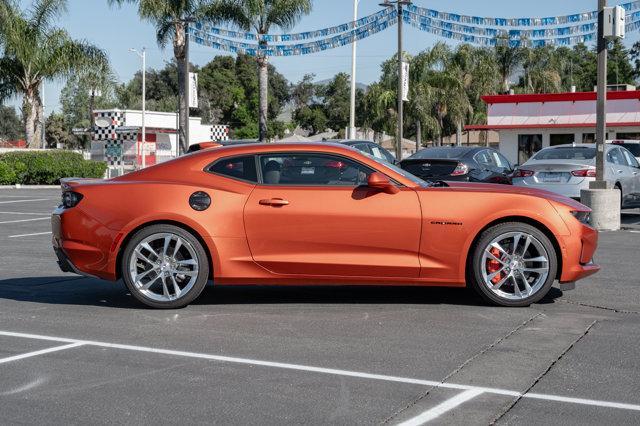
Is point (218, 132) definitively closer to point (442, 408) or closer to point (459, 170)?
point (459, 170)

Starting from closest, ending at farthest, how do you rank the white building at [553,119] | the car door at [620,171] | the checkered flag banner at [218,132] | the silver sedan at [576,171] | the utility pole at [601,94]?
the utility pole at [601,94]
the silver sedan at [576,171]
the car door at [620,171]
the white building at [553,119]
the checkered flag banner at [218,132]

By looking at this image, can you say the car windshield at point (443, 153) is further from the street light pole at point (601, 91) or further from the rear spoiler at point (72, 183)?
the rear spoiler at point (72, 183)

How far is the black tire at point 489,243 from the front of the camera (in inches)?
290

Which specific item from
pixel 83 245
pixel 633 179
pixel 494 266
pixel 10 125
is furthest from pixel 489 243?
pixel 10 125

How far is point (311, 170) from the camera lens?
757cm

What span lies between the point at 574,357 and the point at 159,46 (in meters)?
32.5

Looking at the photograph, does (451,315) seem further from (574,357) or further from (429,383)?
(429,383)

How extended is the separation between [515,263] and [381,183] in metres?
1.36

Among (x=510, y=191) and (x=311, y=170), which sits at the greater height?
(x=311, y=170)

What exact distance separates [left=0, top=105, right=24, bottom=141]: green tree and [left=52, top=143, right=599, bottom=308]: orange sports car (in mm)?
105068

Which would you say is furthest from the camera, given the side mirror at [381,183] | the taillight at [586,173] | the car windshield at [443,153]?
the car windshield at [443,153]

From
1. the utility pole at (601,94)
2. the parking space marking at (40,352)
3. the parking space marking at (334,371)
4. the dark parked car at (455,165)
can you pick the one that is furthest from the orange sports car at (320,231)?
the dark parked car at (455,165)

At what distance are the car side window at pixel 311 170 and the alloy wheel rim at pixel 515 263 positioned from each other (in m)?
1.28

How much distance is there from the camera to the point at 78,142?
292ft
